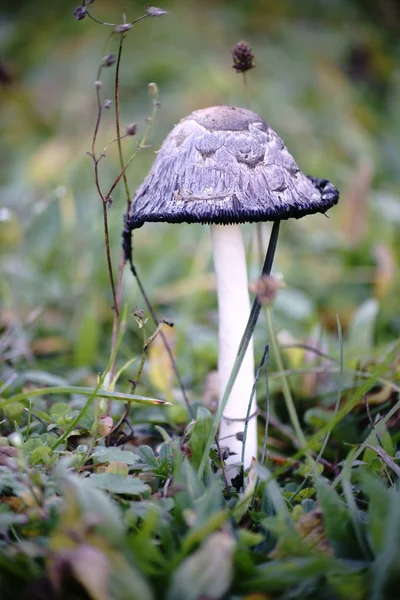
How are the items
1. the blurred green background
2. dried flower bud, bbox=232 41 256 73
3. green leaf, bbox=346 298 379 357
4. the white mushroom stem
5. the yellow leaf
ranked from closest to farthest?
the white mushroom stem
dried flower bud, bbox=232 41 256 73
the yellow leaf
green leaf, bbox=346 298 379 357
the blurred green background

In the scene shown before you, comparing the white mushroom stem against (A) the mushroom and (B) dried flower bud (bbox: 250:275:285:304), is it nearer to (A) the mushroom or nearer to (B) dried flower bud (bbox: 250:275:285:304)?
(A) the mushroom

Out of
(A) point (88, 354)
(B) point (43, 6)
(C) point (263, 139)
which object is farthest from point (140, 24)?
(C) point (263, 139)

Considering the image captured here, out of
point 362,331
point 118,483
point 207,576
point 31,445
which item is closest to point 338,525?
point 207,576

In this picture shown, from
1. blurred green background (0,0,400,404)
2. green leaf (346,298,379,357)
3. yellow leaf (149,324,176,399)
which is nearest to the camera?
yellow leaf (149,324,176,399)

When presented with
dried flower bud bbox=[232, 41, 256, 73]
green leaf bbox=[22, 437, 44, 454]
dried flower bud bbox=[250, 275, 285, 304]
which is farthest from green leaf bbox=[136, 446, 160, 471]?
dried flower bud bbox=[232, 41, 256, 73]

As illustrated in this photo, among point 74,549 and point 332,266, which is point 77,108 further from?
point 74,549

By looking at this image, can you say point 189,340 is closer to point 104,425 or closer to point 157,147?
point 104,425

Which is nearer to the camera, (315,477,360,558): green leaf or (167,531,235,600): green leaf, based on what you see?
(167,531,235,600): green leaf
